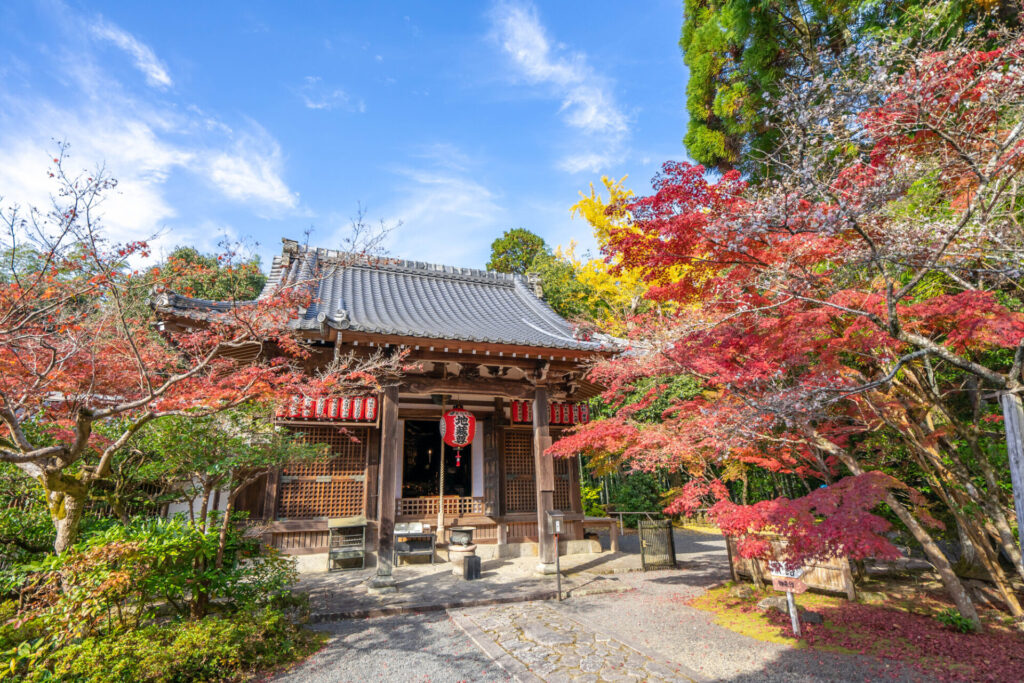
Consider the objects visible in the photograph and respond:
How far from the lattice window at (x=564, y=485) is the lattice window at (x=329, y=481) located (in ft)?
14.3

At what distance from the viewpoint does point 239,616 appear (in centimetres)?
489

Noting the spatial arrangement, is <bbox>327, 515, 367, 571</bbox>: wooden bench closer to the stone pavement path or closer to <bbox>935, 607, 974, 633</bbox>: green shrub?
the stone pavement path

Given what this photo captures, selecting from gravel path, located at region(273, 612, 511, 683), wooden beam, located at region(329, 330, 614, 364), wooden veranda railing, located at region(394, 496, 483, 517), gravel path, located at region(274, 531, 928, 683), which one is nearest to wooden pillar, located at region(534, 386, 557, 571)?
wooden beam, located at region(329, 330, 614, 364)

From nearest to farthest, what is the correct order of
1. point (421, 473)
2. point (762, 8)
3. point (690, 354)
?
point (690, 354) → point (762, 8) → point (421, 473)

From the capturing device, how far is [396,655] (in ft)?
16.1

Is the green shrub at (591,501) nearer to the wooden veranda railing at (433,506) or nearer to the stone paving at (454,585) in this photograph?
the stone paving at (454,585)

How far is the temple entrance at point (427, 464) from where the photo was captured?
12000 millimetres

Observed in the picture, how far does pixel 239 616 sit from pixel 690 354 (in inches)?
236

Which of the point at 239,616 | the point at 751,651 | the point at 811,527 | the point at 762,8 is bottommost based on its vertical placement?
the point at 751,651

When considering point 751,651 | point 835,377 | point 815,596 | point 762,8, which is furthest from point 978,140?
point 762,8

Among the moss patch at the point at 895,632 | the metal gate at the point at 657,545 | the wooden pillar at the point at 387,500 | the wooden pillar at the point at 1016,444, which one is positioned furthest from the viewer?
the metal gate at the point at 657,545

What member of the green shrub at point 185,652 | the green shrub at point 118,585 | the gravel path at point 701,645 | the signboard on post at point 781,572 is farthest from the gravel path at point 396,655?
the signboard on post at point 781,572

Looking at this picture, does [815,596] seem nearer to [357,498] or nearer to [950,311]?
[950,311]

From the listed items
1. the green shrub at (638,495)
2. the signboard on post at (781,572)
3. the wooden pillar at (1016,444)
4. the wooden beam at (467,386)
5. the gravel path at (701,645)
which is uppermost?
the wooden beam at (467,386)
